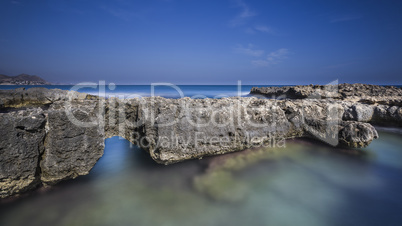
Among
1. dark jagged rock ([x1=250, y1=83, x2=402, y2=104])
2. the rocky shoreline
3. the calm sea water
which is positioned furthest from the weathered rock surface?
the calm sea water

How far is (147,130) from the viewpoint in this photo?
9.91 ft

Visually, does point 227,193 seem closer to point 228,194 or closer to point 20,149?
point 228,194

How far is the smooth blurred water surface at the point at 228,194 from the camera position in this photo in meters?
2.36

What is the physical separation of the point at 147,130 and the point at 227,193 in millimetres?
1746

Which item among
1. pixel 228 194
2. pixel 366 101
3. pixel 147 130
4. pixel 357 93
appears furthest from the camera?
pixel 357 93

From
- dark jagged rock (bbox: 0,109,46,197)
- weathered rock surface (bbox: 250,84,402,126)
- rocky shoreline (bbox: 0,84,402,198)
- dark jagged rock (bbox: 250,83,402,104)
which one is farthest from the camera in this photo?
dark jagged rock (bbox: 250,83,402,104)

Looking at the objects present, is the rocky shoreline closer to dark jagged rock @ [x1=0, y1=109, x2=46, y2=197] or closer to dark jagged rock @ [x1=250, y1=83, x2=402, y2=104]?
dark jagged rock @ [x1=0, y1=109, x2=46, y2=197]

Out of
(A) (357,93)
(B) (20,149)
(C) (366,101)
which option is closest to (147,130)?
(B) (20,149)

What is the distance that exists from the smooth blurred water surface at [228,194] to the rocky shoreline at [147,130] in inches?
13.5

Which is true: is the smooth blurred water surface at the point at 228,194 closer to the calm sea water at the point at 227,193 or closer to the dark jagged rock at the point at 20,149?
the calm sea water at the point at 227,193

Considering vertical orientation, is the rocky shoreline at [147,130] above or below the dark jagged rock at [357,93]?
below

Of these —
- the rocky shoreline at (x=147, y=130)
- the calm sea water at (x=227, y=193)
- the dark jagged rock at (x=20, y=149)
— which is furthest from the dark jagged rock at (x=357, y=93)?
the dark jagged rock at (x=20, y=149)

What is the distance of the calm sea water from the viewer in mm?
2363

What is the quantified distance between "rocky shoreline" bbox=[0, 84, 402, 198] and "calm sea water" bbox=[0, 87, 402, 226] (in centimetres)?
33
